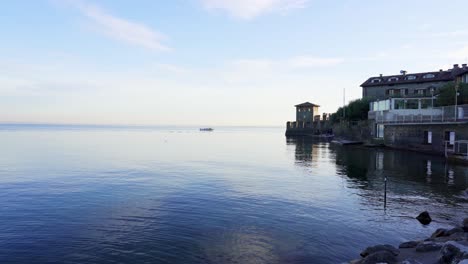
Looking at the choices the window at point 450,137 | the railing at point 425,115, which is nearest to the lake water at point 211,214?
the window at point 450,137

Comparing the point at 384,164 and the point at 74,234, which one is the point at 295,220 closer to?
the point at 74,234

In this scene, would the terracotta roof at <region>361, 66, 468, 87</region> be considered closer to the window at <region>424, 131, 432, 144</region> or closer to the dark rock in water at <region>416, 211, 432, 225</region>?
the window at <region>424, 131, 432, 144</region>

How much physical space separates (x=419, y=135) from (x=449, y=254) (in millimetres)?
55995

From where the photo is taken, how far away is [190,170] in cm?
3947

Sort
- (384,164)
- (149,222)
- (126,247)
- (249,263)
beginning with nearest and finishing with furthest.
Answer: (249,263) → (126,247) → (149,222) → (384,164)

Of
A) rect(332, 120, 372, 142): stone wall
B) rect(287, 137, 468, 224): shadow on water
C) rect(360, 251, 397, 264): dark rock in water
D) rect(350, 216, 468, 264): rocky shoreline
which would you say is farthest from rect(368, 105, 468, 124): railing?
rect(360, 251, 397, 264): dark rock in water

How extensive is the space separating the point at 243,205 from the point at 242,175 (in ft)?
45.0

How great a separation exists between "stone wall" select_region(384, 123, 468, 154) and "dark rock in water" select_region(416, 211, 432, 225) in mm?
36898

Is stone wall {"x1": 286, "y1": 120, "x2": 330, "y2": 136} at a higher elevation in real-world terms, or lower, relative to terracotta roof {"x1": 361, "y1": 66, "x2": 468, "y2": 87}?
lower

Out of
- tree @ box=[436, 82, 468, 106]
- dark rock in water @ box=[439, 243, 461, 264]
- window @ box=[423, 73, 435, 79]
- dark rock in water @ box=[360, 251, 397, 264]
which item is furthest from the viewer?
window @ box=[423, 73, 435, 79]

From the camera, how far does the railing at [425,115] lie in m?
51.7

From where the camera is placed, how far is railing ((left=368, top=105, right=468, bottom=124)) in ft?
169

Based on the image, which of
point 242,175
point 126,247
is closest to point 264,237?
point 126,247

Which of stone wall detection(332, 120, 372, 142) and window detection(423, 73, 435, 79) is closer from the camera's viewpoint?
stone wall detection(332, 120, 372, 142)
